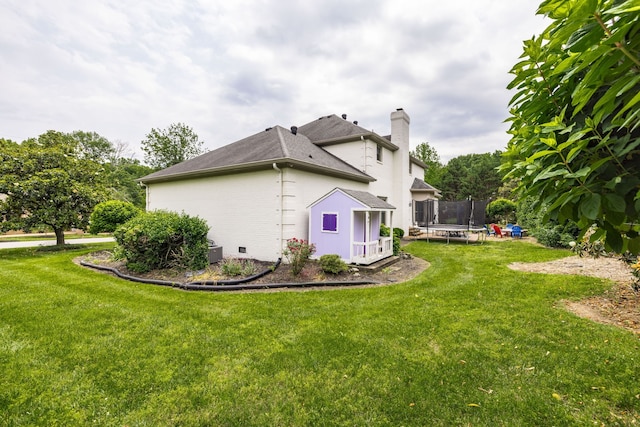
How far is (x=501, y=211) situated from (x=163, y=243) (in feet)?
88.7

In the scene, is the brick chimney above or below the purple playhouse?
above

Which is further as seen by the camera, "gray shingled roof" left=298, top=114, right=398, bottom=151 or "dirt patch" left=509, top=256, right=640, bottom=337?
"gray shingled roof" left=298, top=114, right=398, bottom=151

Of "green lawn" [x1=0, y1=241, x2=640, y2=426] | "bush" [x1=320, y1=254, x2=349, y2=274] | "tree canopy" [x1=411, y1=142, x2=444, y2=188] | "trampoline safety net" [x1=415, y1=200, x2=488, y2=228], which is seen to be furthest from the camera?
"tree canopy" [x1=411, y1=142, x2=444, y2=188]

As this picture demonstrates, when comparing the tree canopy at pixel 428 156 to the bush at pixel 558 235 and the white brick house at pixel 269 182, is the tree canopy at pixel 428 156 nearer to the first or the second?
the white brick house at pixel 269 182

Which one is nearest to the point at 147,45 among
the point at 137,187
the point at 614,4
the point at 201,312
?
the point at 201,312

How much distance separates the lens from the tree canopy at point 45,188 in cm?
1185

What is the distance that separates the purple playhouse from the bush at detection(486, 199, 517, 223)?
19.9 metres

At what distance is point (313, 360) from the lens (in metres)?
3.53

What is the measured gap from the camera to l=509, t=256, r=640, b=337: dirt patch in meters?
4.74

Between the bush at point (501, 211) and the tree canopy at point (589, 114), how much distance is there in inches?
1037

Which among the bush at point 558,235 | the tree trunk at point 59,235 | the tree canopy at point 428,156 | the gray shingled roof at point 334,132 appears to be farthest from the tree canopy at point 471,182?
the tree trunk at point 59,235

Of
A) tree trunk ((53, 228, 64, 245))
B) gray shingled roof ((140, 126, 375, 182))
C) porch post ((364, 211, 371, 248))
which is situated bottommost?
tree trunk ((53, 228, 64, 245))

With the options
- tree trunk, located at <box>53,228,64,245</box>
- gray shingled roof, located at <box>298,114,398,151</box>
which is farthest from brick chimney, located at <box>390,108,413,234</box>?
tree trunk, located at <box>53,228,64,245</box>

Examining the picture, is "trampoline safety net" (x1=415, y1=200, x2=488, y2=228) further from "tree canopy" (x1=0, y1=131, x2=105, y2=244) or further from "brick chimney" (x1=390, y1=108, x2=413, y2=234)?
"tree canopy" (x1=0, y1=131, x2=105, y2=244)
